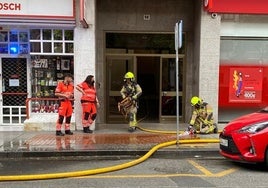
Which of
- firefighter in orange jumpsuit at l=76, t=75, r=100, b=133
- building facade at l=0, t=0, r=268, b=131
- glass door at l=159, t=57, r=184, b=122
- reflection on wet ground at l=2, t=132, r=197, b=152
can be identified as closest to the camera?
reflection on wet ground at l=2, t=132, r=197, b=152

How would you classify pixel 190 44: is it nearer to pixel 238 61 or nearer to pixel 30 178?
pixel 238 61

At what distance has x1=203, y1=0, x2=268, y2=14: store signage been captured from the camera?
12453mm

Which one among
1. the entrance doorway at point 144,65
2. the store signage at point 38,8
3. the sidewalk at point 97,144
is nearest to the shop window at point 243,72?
the entrance doorway at point 144,65

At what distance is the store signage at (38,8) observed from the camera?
38.6ft

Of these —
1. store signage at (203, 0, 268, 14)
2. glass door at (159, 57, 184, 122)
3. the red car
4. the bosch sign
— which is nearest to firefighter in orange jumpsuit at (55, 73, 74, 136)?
the bosch sign

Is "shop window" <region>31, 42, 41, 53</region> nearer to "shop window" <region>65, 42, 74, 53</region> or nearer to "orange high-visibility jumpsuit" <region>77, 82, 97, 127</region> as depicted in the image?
"shop window" <region>65, 42, 74, 53</region>

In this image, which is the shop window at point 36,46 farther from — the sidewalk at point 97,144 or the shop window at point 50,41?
the sidewalk at point 97,144

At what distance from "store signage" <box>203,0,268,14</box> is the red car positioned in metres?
5.40

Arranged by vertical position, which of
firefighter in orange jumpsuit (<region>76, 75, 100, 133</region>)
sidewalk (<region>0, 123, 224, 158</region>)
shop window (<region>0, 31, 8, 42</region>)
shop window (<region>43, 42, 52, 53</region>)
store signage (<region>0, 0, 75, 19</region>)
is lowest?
sidewalk (<region>0, 123, 224, 158</region>)

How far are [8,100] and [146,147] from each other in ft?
16.8

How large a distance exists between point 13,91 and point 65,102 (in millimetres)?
2158

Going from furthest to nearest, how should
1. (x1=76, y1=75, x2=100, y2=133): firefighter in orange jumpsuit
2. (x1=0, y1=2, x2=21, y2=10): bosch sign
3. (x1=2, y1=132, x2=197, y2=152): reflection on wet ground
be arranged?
1. (x1=0, y1=2, x2=21, y2=10): bosch sign
2. (x1=76, y1=75, x2=100, y2=133): firefighter in orange jumpsuit
3. (x1=2, y1=132, x2=197, y2=152): reflection on wet ground

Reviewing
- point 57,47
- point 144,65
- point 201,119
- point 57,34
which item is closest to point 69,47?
point 57,47

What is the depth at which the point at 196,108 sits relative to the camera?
1135cm
